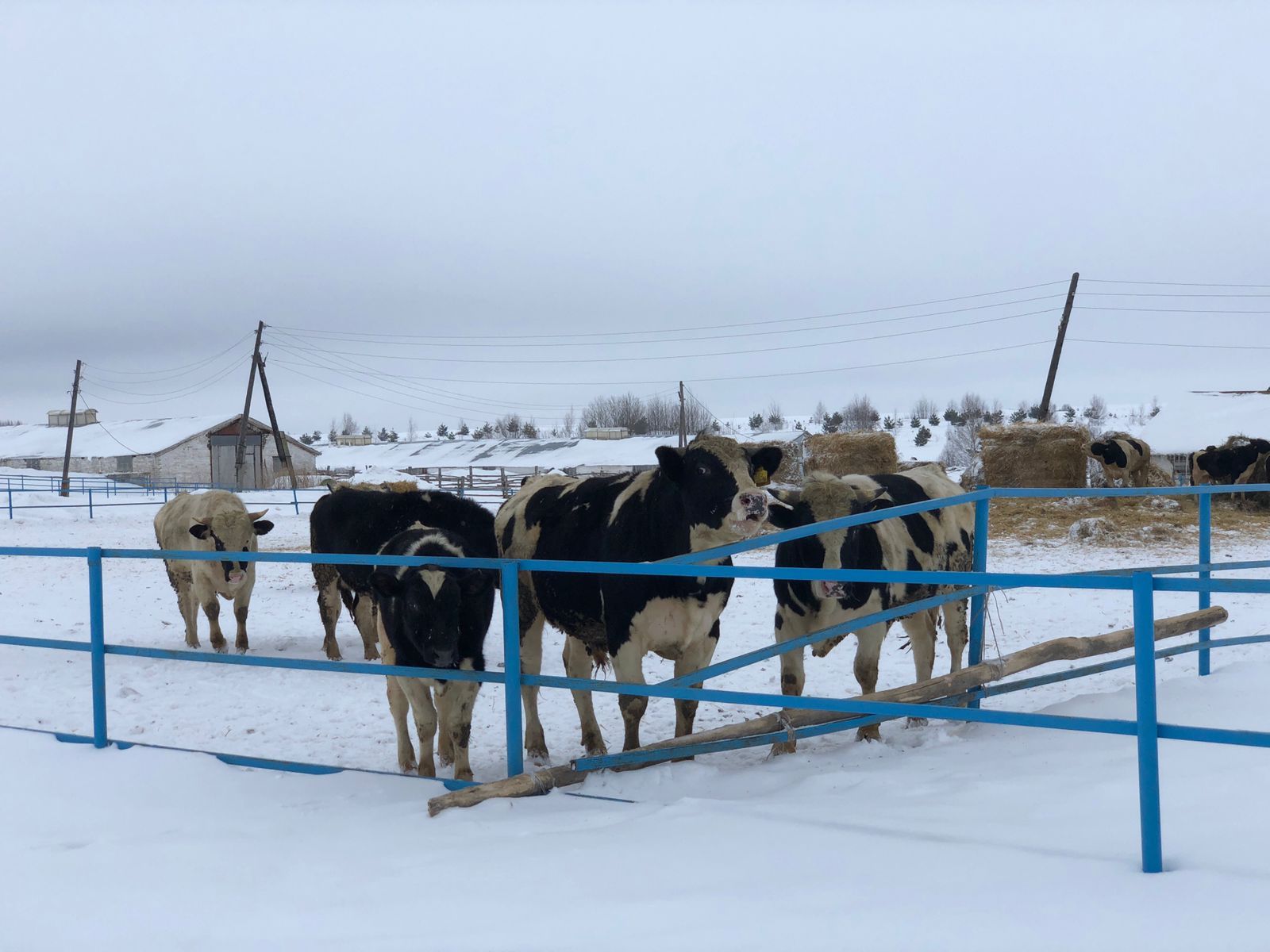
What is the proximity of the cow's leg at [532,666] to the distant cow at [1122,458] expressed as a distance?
19709 millimetres

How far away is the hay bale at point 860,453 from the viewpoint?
25.3 m

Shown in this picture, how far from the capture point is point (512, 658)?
4.29 m

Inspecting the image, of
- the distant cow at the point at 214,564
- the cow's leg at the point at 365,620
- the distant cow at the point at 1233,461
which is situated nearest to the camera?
the cow's leg at the point at 365,620

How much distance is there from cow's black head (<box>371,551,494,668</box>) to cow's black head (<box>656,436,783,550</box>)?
1.25m

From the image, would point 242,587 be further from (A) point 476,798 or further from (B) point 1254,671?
(B) point 1254,671

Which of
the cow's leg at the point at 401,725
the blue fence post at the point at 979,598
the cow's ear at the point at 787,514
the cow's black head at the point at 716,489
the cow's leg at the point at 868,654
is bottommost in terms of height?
the cow's leg at the point at 401,725

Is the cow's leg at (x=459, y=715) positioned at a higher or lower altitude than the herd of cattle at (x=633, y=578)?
lower

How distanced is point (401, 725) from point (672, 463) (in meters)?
2.26

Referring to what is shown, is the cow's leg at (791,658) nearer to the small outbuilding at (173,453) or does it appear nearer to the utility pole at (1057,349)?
the utility pole at (1057,349)

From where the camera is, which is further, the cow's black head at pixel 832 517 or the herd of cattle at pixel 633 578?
the cow's black head at pixel 832 517

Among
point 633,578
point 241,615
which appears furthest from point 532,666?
point 241,615

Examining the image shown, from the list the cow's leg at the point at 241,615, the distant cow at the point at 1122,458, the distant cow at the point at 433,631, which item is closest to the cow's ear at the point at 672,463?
the distant cow at the point at 433,631

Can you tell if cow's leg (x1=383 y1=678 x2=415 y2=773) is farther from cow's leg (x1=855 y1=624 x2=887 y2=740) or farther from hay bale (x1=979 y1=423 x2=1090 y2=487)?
hay bale (x1=979 y1=423 x2=1090 y2=487)

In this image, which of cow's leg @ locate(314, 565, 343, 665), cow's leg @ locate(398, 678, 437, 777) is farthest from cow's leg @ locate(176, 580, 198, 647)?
cow's leg @ locate(398, 678, 437, 777)
